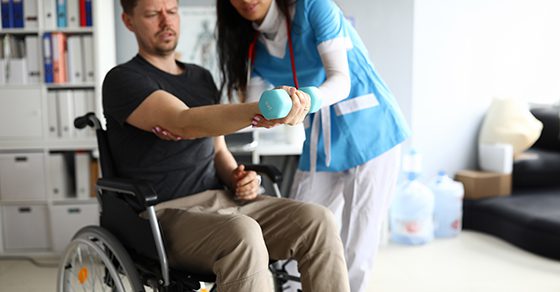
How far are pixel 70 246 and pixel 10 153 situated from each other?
61.0 inches

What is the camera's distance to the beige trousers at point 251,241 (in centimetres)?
130

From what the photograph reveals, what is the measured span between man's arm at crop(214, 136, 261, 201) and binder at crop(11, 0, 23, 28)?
1634 mm

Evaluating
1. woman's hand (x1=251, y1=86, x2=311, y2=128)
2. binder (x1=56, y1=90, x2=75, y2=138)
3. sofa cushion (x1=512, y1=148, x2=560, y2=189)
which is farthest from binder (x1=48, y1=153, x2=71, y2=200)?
sofa cushion (x1=512, y1=148, x2=560, y2=189)

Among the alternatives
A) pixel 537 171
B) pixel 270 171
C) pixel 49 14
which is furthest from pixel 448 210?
pixel 49 14

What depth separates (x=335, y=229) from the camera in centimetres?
149

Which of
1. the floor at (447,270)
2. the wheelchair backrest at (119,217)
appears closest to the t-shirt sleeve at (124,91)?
the wheelchair backrest at (119,217)

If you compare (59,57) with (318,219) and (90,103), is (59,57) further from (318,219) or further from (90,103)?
(318,219)

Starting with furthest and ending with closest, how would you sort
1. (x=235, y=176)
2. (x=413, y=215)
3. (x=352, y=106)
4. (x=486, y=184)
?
(x=486, y=184) → (x=413, y=215) → (x=352, y=106) → (x=235, y=176)

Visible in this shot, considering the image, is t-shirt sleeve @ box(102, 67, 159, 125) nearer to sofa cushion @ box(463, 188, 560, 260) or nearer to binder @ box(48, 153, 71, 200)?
binder @ box(48, 153, 71, 200)

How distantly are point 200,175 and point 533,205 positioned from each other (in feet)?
7.87

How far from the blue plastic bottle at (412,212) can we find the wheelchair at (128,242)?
1.74m

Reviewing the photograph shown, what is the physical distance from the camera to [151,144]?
1.62 metres

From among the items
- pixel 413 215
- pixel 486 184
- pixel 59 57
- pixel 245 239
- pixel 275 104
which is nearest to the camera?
pixel 275 104

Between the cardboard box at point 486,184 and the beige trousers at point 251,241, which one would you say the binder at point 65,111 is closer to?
the beige trousers at point 251,241
